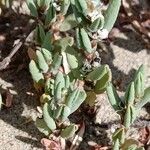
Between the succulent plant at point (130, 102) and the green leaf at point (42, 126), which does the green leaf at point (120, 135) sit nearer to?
the succulent plant at point (130, 102)

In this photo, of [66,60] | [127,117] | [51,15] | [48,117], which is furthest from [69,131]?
[51,15]

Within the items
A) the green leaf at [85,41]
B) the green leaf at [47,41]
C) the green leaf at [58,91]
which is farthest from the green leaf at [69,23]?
the green leaf at [58,91]

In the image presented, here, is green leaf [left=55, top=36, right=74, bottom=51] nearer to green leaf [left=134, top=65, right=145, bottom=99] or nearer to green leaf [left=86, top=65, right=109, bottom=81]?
green leaf [left=86, top=65, right=109, bottom=81]

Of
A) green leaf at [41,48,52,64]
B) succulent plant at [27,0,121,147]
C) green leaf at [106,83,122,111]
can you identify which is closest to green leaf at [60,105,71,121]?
succulent plant at [27,0,121,147]

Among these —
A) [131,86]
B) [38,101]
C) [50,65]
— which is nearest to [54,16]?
[50,65]

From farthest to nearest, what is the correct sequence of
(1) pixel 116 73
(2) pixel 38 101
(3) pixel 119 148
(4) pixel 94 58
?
(1) pixel 116 73, (2) pixel 38 101, (4) pixel 94 58, (3) pixel 119 148

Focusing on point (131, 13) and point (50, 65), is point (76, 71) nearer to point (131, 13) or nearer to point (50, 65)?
point (50, 65)
